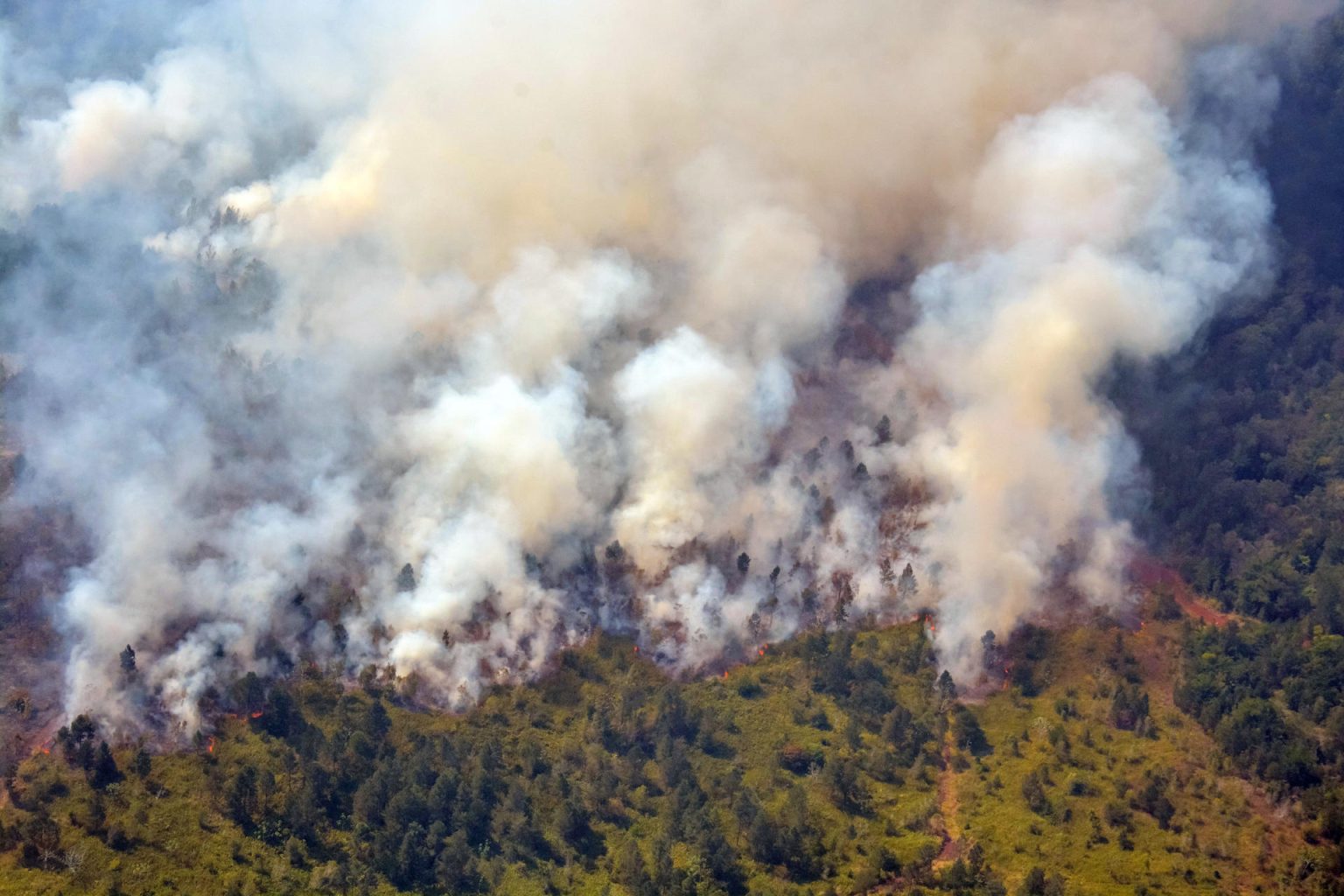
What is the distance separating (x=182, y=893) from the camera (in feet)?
306

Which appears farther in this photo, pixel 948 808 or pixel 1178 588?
pixel 1178 588

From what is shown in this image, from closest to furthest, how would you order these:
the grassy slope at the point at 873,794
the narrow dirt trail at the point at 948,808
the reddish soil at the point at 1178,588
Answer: the grassy slope at the point at 873,794 → the narrow dirt trail at the point at 948,808 → the reddish soil at the point at 1178,588

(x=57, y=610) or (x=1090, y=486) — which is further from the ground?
(x=1090, y=486)

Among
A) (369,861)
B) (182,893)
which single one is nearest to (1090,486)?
(369,861)

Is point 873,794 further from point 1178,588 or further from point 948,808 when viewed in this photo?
point 1178,588

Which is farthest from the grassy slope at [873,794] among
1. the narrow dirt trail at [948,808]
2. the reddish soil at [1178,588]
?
the reddish soil at [1178,588]

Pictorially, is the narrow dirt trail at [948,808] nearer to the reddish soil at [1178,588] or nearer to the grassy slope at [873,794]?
the grassy slope at [873,794]

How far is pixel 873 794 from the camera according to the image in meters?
108

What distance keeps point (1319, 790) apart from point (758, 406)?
56.9 metres

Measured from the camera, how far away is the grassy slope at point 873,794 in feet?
317

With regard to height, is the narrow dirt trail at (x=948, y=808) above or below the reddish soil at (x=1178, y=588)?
below

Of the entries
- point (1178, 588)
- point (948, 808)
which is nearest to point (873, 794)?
point (948, 808)

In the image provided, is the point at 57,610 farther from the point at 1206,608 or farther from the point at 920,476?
the point at 1206,608

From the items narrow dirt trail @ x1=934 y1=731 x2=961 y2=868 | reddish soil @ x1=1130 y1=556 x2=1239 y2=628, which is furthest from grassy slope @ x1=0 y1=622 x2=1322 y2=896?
reddish soil @ x1=1130 y1=556 x2=1239 y2=628
